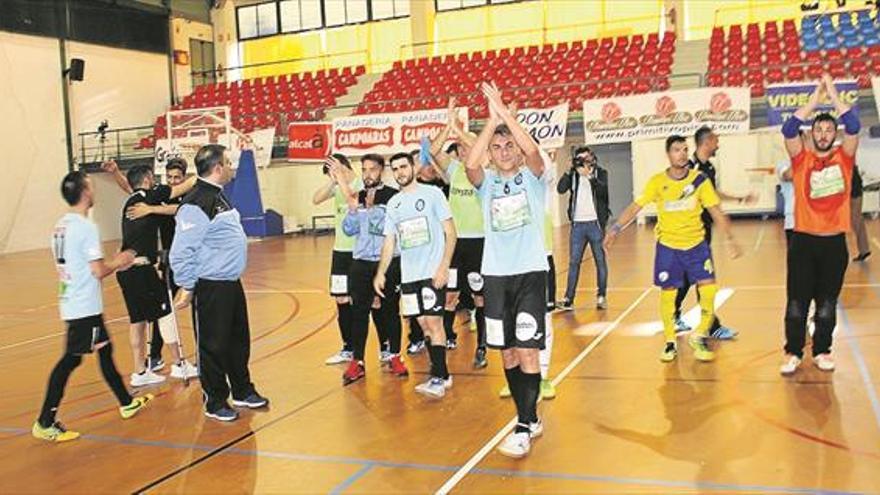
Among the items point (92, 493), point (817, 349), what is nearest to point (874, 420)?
point (817, 349)

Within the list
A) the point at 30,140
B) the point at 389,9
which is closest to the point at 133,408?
the point at 30,140

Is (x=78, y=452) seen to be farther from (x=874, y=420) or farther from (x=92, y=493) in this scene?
(x=874, y=420)

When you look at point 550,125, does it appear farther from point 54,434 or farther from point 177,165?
point 54,434

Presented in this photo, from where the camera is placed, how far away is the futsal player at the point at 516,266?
14.8ft

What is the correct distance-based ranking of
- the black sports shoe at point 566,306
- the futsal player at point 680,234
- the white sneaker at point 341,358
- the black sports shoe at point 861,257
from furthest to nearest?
the black sports shoe at point 861,257 < the black sports shoe at point 566,306 < the white sneaker at point 341,358 < the futsal player at point 680,234

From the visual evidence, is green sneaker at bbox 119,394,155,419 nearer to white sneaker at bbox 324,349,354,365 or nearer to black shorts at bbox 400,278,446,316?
white sneaker at bbox 324,349,354,365

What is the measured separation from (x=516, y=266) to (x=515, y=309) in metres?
0.25

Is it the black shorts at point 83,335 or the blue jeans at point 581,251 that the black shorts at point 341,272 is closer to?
the black shorts at point 83,335

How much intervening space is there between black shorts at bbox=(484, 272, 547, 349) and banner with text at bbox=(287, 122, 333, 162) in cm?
1752

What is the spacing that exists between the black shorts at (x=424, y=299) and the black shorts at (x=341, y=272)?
107cm

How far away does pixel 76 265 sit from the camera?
5.29 metres

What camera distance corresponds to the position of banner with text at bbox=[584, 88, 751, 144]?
17.4 m

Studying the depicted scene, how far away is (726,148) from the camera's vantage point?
20312mm

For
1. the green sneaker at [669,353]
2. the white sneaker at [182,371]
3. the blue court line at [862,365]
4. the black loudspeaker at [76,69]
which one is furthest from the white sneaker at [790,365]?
the black loudspeaker at [76,69]
